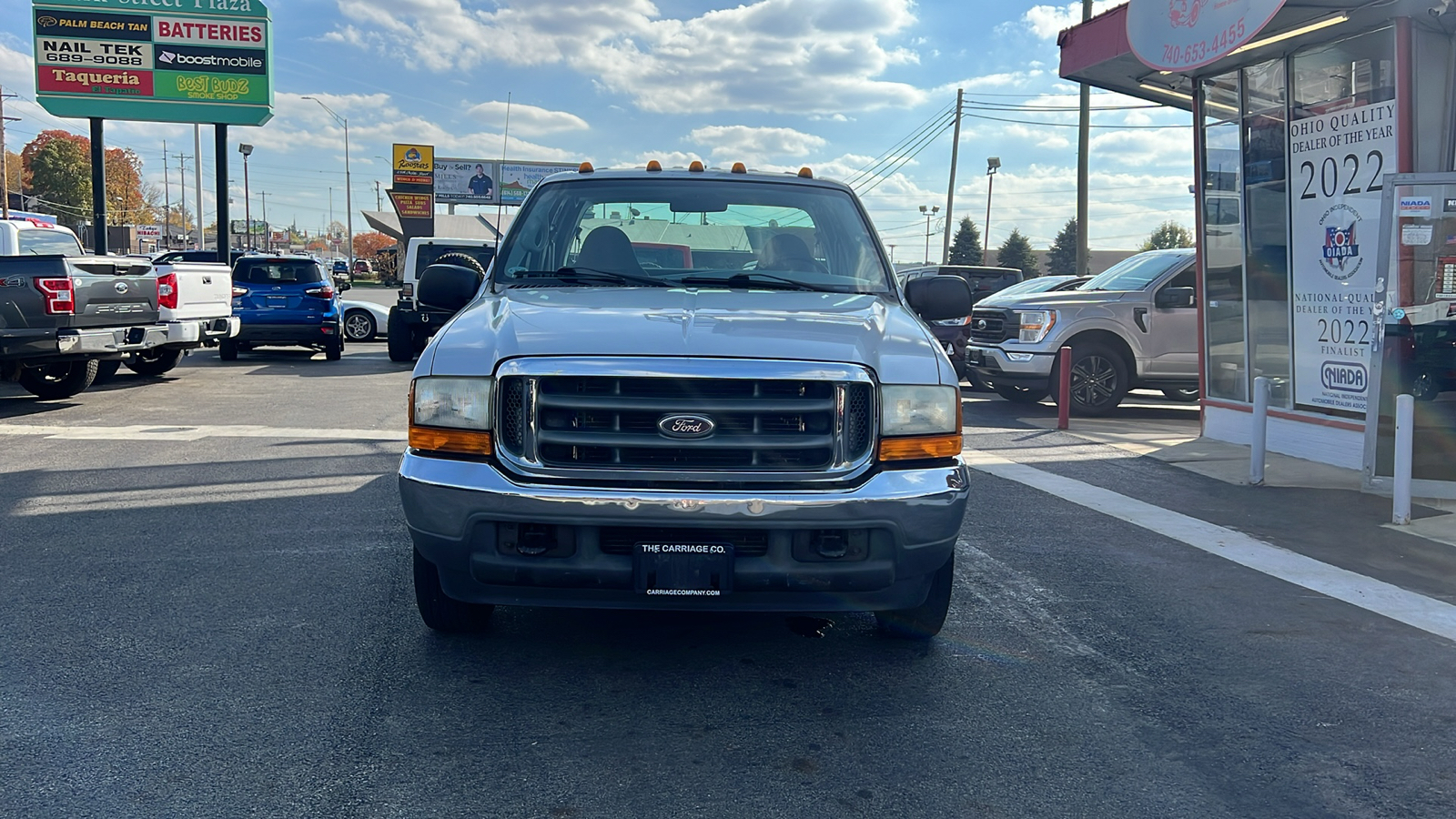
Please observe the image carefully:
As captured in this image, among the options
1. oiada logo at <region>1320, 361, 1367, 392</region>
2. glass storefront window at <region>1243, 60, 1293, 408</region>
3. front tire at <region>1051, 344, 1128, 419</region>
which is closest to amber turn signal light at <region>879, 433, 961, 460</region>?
oiada logo at <region>1320, 361, 1367, 392</region>

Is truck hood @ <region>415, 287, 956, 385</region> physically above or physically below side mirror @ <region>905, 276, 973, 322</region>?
below

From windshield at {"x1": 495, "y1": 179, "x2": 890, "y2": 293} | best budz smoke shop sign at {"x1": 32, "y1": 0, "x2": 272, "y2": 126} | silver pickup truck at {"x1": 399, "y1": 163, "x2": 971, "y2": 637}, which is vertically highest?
best budz smoke shop sign at {"x1": 32, "y1": 0, "x2": 272, "y2": 126}

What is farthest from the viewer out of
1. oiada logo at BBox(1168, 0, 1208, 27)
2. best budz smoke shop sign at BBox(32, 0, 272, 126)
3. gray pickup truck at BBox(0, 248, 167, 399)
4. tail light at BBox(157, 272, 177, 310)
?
best budz smoke shop sign at BBox(32, 0, 272, 126)

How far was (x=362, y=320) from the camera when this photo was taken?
23.0 metres

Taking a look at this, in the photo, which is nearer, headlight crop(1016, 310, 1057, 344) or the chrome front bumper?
the chrome front bumper

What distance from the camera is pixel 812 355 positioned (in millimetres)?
3709

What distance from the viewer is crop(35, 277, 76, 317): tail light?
1083cm

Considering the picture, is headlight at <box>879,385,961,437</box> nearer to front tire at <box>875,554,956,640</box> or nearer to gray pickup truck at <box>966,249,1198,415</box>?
front tire at <box>875,554,956,640</box>

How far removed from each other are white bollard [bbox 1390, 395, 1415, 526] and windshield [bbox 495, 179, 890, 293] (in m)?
3.97

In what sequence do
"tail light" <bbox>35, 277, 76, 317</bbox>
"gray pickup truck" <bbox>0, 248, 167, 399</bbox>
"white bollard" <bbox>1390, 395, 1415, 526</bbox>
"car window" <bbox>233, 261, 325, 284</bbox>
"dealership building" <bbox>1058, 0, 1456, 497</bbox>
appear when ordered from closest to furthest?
"white bollard" <bbox>1390, 395, 1415, 526</bbox>
"dealership building" <bbox>1058, 0, 1456, 497</bbox>
"gray pickup truck" <bbox>0, 248, 167, 399</bbox>
"tail light" <bbox>35, 277, 76, 317</bbox>
"car window" <bbox>233, 261, 325, 284</bbox>

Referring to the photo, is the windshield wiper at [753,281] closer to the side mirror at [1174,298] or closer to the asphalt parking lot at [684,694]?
the asphalt parking lot at [684,694]

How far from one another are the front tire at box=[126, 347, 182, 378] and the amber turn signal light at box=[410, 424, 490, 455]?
1246 centimetres

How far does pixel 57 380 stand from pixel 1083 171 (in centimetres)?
2046

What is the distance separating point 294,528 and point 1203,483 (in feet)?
20.9
